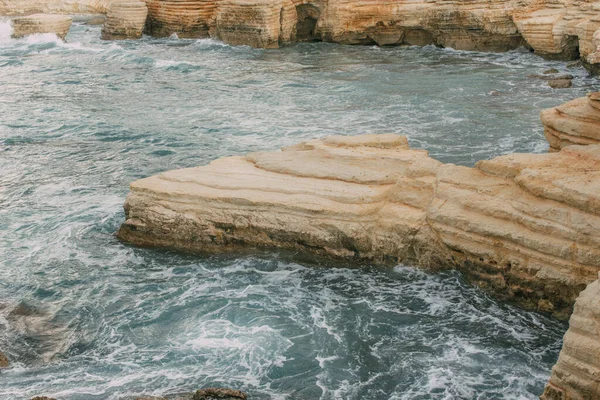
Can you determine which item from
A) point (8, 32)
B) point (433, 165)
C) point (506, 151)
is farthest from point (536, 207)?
point (8, 32)

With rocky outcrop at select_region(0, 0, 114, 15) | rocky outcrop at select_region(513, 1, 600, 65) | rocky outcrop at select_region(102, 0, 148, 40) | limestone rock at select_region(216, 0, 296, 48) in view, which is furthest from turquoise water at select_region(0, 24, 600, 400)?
rocky outcrop at select_region(0, 0, 114, 15)

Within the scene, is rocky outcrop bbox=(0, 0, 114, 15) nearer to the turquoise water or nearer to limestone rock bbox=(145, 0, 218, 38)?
limestone rock bbox=(145, 0, 218, 38)

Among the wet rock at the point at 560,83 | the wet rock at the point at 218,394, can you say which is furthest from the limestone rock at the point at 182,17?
the wet rock at the point at 218,394

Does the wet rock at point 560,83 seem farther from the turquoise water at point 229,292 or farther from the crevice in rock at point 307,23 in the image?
the crevice in rock at point 307,23

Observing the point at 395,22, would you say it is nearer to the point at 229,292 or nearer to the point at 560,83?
the point at 560,83

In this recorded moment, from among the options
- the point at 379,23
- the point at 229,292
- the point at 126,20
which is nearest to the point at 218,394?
the point at 229,292

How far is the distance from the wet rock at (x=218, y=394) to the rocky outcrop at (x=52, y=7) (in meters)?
25.9

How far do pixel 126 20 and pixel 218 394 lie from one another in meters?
19.0

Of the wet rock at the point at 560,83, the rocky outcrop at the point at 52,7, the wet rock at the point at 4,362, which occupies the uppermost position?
the rocky outcrop at the point at 52,7

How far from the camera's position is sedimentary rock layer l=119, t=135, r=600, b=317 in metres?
6.29

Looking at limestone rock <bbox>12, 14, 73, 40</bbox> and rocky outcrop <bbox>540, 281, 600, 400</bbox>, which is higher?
limestone rock <bbox>12, 14, 73, 40</bbox>

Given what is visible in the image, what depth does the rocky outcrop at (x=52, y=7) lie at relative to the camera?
2898 cm

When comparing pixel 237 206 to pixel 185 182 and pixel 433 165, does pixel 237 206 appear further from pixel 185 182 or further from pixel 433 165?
pixel 433 165

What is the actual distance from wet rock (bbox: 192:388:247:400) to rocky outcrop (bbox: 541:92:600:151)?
4726 mm
